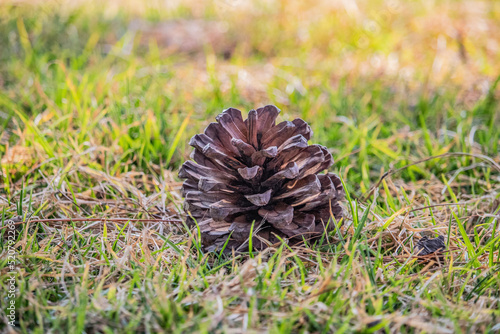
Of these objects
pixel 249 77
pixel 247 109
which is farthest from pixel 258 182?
pixel 249 77

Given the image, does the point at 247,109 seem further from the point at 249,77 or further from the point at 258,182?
the point at 258,182

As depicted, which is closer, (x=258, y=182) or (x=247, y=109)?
(x=258, y=182)

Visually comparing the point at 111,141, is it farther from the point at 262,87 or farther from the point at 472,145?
the point at 472,145

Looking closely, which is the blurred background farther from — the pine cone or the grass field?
the pine cone

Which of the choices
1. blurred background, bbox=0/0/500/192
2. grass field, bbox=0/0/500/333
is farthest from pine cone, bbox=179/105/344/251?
blurred background, bbox=0/0/500/192

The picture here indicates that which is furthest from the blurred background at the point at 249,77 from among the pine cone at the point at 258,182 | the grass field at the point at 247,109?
the pine cone at the point at 258,182

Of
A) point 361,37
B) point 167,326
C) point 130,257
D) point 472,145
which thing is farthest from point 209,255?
point 361,37
